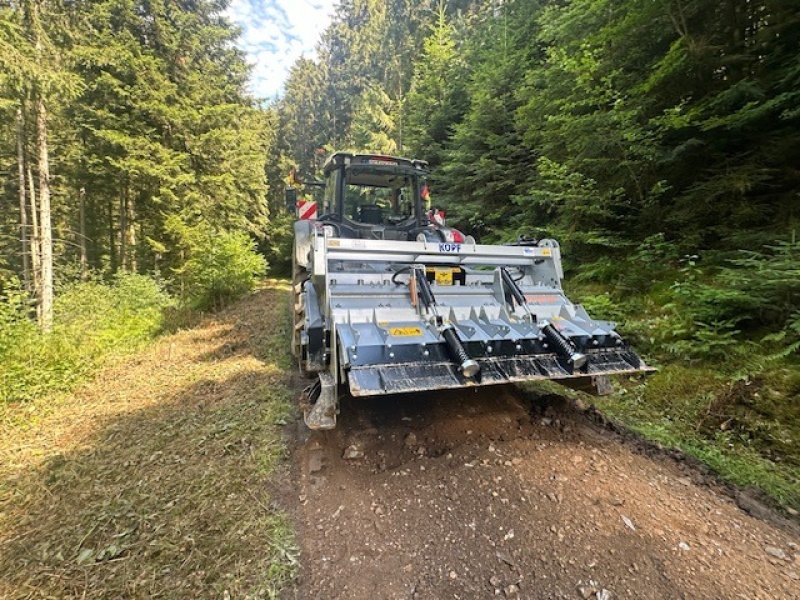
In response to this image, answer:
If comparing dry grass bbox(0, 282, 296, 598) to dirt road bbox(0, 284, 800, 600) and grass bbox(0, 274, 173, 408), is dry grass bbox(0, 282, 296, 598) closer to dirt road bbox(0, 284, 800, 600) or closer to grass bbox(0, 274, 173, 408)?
dirt road bbox(0, 284, 800, 600)

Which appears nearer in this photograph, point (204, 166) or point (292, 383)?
point (292, 383)

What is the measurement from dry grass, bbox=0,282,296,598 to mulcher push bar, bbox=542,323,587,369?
2313mm

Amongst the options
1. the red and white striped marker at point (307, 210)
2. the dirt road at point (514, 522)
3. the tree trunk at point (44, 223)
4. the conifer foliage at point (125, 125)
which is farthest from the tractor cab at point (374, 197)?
the tree trunk at point (44, 223)

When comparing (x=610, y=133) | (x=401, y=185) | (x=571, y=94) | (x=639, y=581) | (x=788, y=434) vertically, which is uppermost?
(x=571, y=94)

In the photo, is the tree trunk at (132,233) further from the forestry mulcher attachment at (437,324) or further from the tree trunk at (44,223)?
the forestry mulcher attachment at (437,324)

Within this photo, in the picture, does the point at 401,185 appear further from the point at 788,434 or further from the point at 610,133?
the point at 788,434

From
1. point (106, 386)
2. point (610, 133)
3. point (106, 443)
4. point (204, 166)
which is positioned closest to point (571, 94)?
point (610, 133)

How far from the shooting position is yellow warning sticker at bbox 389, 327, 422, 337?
3112 mm

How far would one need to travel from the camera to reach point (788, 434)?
300 cm

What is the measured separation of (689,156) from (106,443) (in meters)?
8.25

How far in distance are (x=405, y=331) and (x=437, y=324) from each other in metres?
0.28

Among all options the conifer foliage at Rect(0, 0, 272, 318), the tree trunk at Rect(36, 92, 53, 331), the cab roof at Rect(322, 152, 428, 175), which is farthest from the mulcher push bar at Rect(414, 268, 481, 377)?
the tree trunk at Rect(36, 92, 53, 331)

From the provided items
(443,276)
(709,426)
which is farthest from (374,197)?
(709,426)

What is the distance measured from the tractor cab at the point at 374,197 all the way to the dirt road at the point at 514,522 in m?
3.24
